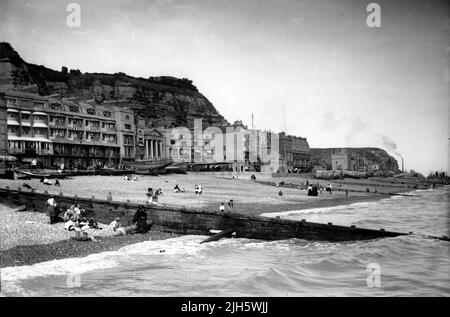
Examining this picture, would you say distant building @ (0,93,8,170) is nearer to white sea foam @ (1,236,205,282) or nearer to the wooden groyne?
the wooden groyne

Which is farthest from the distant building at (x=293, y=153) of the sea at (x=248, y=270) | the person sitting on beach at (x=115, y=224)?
the sea at (x=248, y=270)

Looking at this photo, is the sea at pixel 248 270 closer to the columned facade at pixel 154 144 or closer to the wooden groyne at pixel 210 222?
the wooden groyne at pixel 210 222

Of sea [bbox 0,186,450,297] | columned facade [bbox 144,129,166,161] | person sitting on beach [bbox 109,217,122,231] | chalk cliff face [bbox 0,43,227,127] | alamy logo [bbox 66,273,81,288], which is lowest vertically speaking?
sea [bbox 0,186,450,297]

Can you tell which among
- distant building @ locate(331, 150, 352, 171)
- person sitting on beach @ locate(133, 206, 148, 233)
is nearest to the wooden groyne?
person sitting on beach @ locate(133, 206, 148, 233)

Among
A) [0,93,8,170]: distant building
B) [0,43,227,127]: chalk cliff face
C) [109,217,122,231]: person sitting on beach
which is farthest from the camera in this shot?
[0,43,227,127]: chalk cliff face

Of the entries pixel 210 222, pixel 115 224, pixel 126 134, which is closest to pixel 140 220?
pixel 115 224

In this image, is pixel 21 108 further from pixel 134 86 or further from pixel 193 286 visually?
pixel 134 86

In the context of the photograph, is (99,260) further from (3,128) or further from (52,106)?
(52,106)
